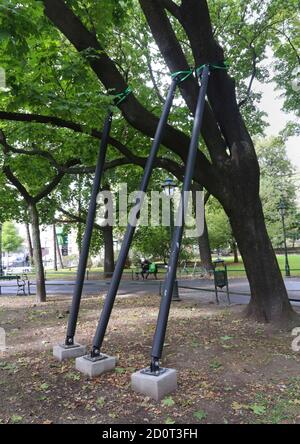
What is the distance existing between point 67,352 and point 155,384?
2.28 meters

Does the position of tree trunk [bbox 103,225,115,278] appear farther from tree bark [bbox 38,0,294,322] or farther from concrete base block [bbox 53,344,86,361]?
concrete base block [bbox 53,344,86,361]

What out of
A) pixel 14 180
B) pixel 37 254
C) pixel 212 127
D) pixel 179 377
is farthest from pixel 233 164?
pixel 14 180

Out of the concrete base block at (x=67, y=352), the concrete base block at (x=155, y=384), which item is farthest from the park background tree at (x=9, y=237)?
the concrete base block at (x=155, y=384)

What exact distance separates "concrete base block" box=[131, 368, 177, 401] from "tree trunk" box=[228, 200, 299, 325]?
394 centimetres

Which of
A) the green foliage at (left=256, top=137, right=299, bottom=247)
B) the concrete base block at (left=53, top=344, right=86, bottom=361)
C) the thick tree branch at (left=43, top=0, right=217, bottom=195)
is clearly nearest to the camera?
the concrete base block at (left=53, top=344, right=86, bottom=361)

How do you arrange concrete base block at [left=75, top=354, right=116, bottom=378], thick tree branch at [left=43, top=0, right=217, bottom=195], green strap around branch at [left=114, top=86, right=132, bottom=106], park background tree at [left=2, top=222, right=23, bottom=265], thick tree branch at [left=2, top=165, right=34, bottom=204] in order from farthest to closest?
park background tree at [left=2, top=222, right=23, bottom=265] → thick tree branch at [left=2, top=165, right=34, bottom=204] → green strap around branch at [left=114, top=86, right=132, bottom=106] → thick tree branch at [left=43, top=0, right=217, bottom=195] → concrete base block at [left=75, top=354, right=116, bottom=378]

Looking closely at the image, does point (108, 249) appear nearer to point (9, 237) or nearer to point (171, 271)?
point (171, 271)

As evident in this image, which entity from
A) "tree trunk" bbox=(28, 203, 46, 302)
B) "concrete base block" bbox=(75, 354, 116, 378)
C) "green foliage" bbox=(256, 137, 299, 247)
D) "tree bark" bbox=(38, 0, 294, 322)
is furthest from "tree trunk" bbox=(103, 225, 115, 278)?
"concrete base block" bbox=(75, 354, 116, 378)

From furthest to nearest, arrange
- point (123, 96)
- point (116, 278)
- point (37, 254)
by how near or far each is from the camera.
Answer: point (37, 254)
point (123, 96)
point (116, 278)

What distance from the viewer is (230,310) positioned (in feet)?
34.1

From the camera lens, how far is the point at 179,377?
18.0ft

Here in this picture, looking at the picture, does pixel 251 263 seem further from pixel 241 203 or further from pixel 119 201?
pixel 119 201

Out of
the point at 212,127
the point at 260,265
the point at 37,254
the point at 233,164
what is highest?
the point at 212,127

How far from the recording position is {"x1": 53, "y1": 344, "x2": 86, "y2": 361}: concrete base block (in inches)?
257
